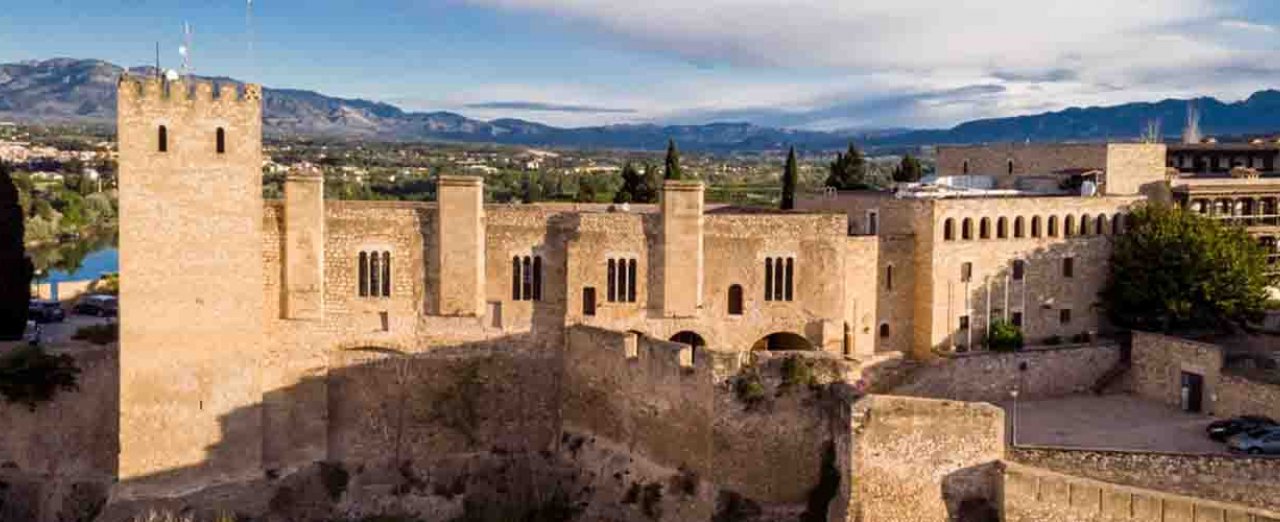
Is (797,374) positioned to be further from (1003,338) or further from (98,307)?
(98,307)

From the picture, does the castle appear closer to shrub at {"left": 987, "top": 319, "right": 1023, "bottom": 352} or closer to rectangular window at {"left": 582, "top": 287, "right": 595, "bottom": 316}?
rectangular window at {"left": 582, "top": 287, "right": 595, "bottom": 316}

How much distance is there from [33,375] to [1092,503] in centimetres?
2083

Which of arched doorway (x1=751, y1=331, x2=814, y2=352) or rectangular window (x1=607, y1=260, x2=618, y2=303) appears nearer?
rectangular window (x1=607, y1=260, x2=618, y2=303)

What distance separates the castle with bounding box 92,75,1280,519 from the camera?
2456 cm

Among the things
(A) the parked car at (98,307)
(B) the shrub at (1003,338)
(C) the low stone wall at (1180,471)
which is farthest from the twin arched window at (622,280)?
(A) the parked car at (98,307)

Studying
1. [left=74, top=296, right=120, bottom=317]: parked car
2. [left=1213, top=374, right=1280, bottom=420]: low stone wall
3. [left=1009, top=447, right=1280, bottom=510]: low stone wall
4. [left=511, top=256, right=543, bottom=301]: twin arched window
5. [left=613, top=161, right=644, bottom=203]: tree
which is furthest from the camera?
[left=613, top=161, right=644, bottom=203]: tree

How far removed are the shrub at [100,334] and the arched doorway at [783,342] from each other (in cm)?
1453

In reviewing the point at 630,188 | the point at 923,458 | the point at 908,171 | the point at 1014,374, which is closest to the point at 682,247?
the point at 1014,374

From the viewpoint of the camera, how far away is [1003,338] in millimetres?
30281

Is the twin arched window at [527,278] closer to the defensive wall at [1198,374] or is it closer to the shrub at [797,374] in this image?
the shrub at [797,374]

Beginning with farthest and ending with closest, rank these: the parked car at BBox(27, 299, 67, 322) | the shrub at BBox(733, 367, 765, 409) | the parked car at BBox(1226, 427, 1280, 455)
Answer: the parked car at BBox(27, 299, 67, 322) < the shrub at BBox(733, 367, 765, 409) < the parked car at BBox(1226, 427, 1280, 455)

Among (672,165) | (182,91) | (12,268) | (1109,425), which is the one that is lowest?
(1109,425)

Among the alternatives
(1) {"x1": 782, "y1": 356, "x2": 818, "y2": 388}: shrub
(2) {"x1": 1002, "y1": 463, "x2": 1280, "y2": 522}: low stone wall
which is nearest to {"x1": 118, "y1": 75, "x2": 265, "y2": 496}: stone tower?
(1) {"x1": 782, "y1": 356, "x2": 818, "y2": 388}: shrub

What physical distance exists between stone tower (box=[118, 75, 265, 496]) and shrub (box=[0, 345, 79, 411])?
252 cm
